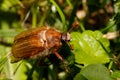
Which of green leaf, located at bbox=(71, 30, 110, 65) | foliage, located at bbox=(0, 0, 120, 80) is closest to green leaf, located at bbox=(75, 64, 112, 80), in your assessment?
foliage, located at bbox=(0, 0, 120, 80)

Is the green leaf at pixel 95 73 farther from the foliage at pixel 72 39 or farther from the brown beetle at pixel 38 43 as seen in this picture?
the brown beetle at pixel 38 43

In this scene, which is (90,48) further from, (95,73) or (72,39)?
(95,73)

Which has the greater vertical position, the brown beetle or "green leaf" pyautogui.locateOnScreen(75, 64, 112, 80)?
the brown beetle

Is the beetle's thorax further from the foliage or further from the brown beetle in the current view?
the foliage

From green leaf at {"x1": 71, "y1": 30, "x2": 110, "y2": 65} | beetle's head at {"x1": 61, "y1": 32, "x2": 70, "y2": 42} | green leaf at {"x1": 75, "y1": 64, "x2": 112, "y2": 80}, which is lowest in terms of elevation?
green leaf at {"x1": 75, "y1": 64, "x2": 112, "y2": 80}

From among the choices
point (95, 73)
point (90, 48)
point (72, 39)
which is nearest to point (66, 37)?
point (72, 39)

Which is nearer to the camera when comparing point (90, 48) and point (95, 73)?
point (95, 73)

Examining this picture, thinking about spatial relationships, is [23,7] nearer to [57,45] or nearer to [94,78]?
[57,45]

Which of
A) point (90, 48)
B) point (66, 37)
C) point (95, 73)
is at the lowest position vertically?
point (95, 73)
